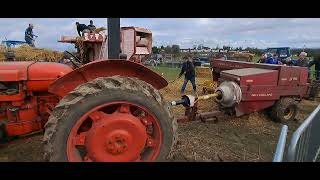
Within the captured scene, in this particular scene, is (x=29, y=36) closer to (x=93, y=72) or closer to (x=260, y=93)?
(x=260, y=93)

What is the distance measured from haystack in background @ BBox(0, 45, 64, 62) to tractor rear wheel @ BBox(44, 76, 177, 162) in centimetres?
655

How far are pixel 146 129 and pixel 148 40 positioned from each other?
2362mm

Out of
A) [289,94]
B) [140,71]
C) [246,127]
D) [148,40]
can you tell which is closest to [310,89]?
[289,94]

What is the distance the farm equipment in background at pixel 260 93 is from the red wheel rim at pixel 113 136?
2614 millimetres

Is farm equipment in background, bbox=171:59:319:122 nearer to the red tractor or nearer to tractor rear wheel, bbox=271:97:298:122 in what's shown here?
tractor rear wheel, bbox=271:97:298:122

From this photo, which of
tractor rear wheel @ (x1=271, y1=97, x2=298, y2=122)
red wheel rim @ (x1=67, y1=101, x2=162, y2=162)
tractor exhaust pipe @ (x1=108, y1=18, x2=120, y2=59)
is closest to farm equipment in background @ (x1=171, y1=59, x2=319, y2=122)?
tractor rear wheel @ (x1=271, y1=97, x2=298, y2=122)

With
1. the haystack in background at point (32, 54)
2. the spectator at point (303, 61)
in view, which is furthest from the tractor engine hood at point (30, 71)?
the spectator at point (303, 61)

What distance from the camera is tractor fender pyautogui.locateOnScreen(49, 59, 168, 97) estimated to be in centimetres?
329

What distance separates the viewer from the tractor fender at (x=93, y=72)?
3.29 m

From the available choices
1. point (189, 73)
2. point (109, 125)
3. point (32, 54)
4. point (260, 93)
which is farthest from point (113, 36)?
point (189, 73)

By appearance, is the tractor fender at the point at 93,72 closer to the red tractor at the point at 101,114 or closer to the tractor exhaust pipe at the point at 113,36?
the red tractor at the point at 101,114

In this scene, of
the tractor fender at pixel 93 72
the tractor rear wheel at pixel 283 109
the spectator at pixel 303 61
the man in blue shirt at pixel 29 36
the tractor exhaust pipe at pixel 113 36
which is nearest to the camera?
the tractor fender at pixel 93 72
